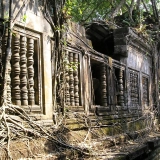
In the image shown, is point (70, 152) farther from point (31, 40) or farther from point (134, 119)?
point (134, 119)

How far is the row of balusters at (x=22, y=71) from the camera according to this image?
14.1 feet

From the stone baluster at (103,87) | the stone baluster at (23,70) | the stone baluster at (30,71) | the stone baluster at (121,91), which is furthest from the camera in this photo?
the stone baluster at (121,91)

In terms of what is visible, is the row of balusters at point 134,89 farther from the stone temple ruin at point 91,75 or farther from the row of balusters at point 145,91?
the row of balusters at point 145,91

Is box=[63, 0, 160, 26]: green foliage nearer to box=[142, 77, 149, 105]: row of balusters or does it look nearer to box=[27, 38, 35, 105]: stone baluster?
box=[27, 38, 35, 105]: stone baluster

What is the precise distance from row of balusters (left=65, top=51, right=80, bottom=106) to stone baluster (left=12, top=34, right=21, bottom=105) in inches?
46.1

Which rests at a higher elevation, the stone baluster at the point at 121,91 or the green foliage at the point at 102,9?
the green foliage at the point at 102,9

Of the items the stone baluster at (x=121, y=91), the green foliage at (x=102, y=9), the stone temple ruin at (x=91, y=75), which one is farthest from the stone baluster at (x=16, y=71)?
the stone baluster at (x=121, y=91)

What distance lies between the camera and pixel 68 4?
529cm

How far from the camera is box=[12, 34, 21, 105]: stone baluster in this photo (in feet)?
14.0

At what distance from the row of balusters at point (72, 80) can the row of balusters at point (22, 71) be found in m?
0.92

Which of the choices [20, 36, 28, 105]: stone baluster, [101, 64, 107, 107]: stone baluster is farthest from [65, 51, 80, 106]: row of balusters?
[101, 64, 107, 107]: stone baluster

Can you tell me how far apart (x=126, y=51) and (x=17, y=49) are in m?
3.91

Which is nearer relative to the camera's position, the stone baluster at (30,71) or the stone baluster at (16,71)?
the stone baluster at (16,71)

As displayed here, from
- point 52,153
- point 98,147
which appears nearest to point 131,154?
point 98,147
